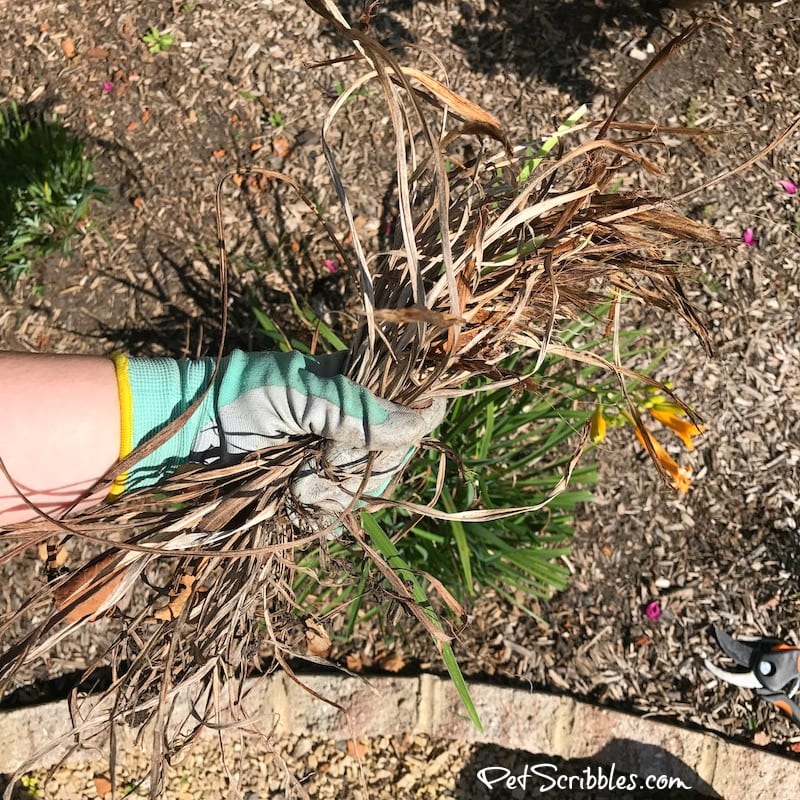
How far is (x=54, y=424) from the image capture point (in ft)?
3.85

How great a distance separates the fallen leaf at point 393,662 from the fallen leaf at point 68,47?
2143mm

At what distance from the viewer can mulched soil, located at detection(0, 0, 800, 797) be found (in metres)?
1.97

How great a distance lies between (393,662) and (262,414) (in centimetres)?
103

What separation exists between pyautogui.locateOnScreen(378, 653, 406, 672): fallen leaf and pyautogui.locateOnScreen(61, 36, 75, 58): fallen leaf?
7.03ft

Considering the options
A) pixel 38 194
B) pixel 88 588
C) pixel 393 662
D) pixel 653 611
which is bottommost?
pixel 393 662

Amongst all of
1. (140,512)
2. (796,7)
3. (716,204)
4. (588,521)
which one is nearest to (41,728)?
(140,512)

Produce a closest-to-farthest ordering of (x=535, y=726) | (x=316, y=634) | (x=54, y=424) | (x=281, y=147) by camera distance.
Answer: (x=54, y=424), (x=316, y=634), (x=535, y=726), (x=281, y=147)

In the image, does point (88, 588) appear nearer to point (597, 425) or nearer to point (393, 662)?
point (393, 662)

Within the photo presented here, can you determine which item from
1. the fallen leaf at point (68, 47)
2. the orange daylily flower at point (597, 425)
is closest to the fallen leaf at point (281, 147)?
the fallen leaf at point (68, 47)

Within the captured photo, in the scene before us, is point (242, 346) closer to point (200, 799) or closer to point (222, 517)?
point (222, 517)

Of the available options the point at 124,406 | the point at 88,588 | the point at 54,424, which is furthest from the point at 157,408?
the point at 88,588

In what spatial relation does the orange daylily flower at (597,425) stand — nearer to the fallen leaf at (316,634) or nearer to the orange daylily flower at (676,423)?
the orange daylily flower at (676,423)

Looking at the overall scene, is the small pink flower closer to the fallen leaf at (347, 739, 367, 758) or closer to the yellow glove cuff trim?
the fallen leaf at (347, 739, 367, 758)

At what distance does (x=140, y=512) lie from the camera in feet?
4.35
